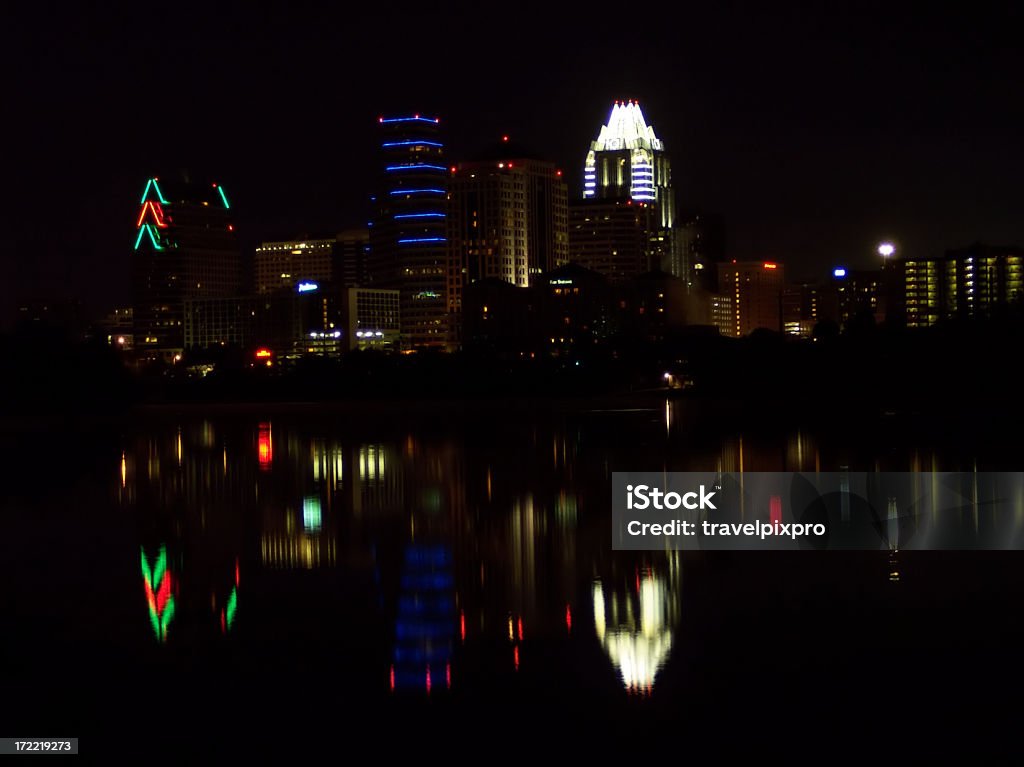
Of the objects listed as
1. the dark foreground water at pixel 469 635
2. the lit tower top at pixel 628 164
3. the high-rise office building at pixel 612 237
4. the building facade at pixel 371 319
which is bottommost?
the dark foreground water at pixel 469 635

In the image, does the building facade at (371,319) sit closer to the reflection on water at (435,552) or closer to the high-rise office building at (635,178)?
the high-rise office building at (635,178)

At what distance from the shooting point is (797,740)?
10.2m

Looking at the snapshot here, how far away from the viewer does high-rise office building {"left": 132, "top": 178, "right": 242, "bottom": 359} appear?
18225 centimetres

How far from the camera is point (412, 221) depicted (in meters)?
169

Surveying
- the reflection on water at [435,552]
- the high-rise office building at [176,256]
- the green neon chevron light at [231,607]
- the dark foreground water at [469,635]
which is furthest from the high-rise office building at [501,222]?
the green neon chevron light at [231,607]

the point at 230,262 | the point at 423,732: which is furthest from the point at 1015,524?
the point at 230,262

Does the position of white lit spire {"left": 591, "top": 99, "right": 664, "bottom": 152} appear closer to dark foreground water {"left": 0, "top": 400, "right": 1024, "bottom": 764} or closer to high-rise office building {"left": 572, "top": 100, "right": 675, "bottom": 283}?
high-rise office building {"left": 572, "top": 100, "right": 675, "bottom": 283}

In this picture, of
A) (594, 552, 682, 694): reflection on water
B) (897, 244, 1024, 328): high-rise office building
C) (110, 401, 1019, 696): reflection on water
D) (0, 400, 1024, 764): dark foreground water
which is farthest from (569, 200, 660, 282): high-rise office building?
(594, 552, 682, 694): reflection on water

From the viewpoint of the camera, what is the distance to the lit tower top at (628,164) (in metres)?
186

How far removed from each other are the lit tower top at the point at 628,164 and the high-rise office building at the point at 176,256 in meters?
53.0

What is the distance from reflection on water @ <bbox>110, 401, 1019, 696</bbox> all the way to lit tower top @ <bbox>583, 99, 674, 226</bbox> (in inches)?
5999

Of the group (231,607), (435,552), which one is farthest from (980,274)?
(231,607)

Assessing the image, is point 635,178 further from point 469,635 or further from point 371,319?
point 469,635

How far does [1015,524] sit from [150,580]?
39.6 feet
